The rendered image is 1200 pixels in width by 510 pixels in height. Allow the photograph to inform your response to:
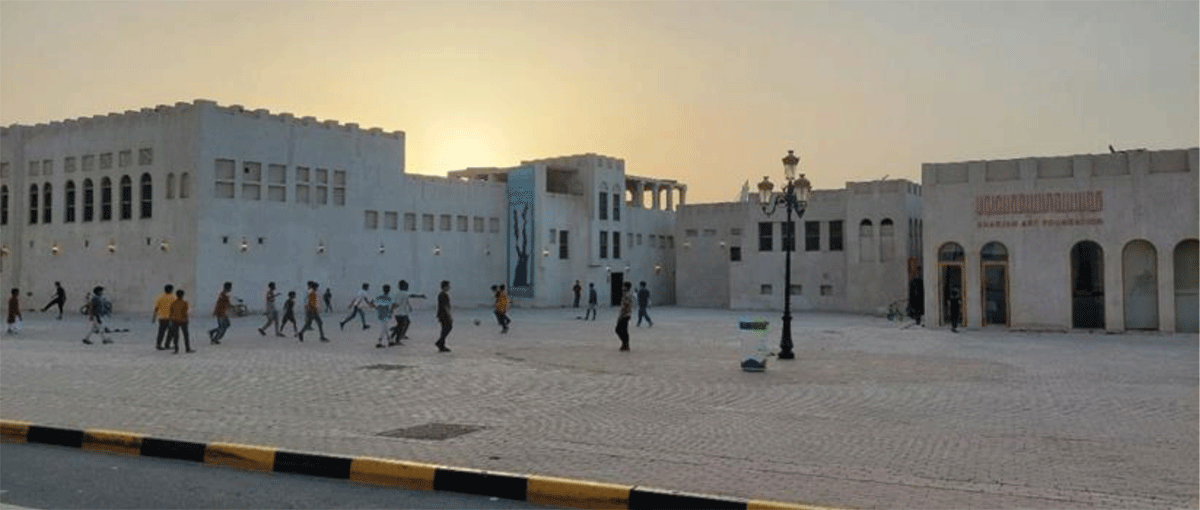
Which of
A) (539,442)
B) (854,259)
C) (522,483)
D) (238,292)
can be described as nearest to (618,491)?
(522,483)

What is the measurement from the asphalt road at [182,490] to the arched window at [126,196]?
39460 millimetres

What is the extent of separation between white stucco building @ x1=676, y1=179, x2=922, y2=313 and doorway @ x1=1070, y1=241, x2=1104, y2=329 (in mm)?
16915

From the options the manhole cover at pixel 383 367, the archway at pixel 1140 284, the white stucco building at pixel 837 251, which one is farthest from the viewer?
the white stucco building at pixel 837 251

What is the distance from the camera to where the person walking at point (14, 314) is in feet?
90.5

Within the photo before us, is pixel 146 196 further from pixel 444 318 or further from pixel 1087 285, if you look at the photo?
pixel 1087 285

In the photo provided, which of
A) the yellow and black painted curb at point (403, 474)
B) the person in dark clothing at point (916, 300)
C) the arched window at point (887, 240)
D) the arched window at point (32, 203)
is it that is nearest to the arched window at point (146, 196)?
the arched window at point (32, 203)

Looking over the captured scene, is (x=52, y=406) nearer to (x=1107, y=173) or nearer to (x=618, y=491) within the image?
(x=618, y=491)

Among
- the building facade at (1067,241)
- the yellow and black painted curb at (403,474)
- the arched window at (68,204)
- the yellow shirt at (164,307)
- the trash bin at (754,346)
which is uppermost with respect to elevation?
the arched window at (68,204)

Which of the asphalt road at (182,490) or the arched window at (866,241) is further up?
the arched window at (866,241)

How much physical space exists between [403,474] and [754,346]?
10289 mm

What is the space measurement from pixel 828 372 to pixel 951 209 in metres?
18.1

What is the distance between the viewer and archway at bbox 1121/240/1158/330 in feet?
99.2

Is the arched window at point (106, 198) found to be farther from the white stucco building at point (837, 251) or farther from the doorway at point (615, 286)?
the white stucco building at point (837, 251)

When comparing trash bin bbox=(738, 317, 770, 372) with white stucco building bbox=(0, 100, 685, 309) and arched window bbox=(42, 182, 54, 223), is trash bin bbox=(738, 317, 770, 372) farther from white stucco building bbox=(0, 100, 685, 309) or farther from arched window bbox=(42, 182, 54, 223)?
arched window bbox=(42, 182, 54, 223)
